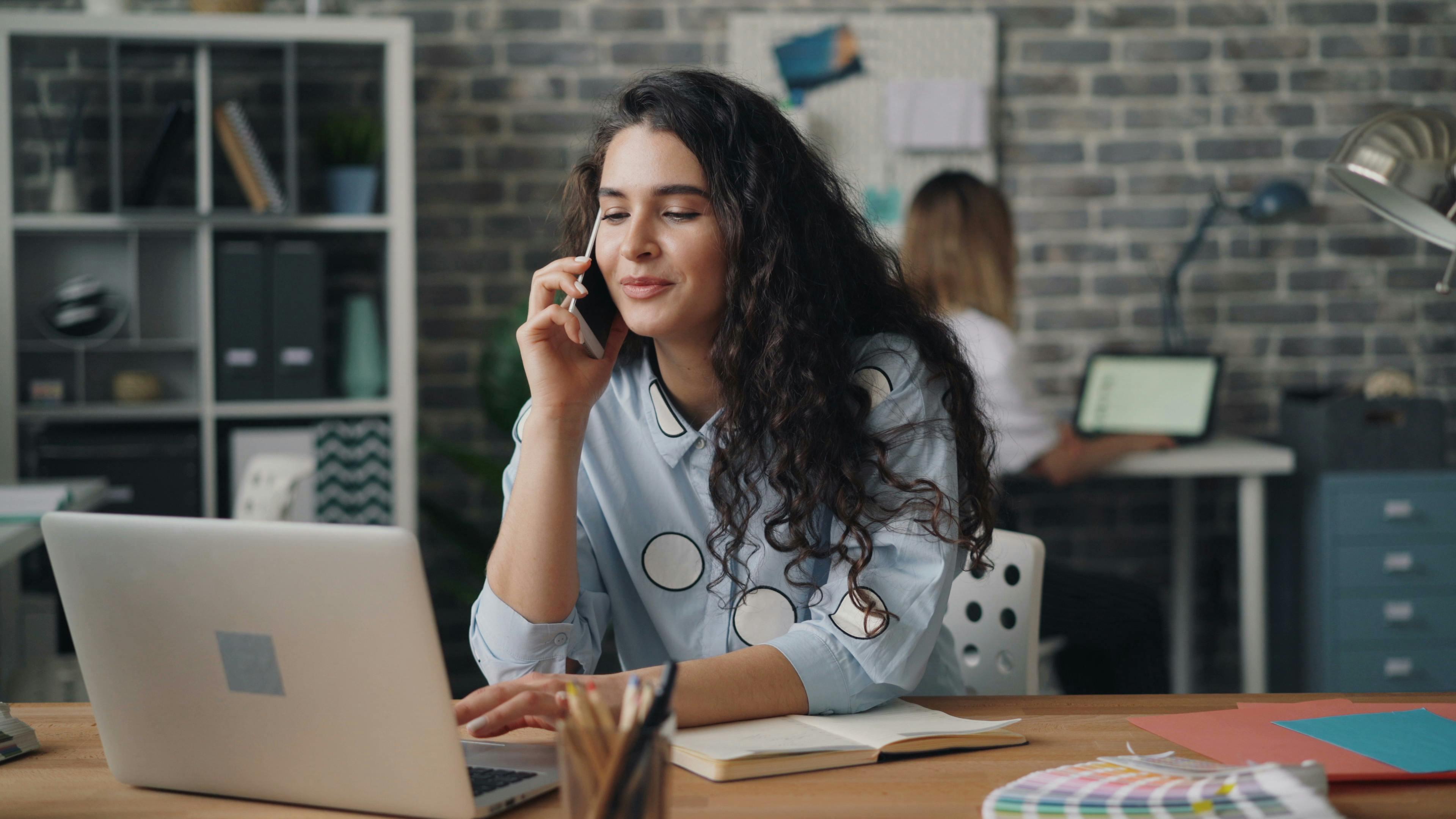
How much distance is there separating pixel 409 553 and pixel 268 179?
2.44 metres

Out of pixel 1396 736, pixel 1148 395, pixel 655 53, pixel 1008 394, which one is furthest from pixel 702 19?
pixel 1396 736

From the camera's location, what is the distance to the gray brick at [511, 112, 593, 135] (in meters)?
3.36

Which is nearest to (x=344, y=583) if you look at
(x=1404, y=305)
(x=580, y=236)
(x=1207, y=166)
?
(x=580, y=236)

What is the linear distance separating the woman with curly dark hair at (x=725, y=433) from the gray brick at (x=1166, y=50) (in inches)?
93.2

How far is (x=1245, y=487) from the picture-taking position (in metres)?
3.04

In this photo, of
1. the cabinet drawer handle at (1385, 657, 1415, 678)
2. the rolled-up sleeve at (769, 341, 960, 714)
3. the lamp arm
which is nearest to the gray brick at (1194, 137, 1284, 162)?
the lamp arm

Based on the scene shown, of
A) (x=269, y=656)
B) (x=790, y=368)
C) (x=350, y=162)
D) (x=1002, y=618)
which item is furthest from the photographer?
(x=350, y=162)

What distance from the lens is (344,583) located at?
2.69ft

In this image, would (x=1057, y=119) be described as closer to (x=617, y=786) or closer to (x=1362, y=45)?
(x=1362, y=45)

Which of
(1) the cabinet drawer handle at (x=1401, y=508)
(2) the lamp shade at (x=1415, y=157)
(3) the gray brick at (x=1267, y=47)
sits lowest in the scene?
(1) the cabinet drawer handle at (x=1401, y=508)

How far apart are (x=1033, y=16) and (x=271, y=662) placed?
123 inches

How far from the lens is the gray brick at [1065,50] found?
3.45 metres

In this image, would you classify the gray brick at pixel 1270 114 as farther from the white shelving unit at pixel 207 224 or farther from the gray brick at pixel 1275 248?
the white shelving unit at pixel 207 224

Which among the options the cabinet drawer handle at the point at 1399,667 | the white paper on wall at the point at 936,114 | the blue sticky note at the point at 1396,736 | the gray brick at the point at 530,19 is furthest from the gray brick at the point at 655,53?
the blue sticky note at the point at 1396,736
